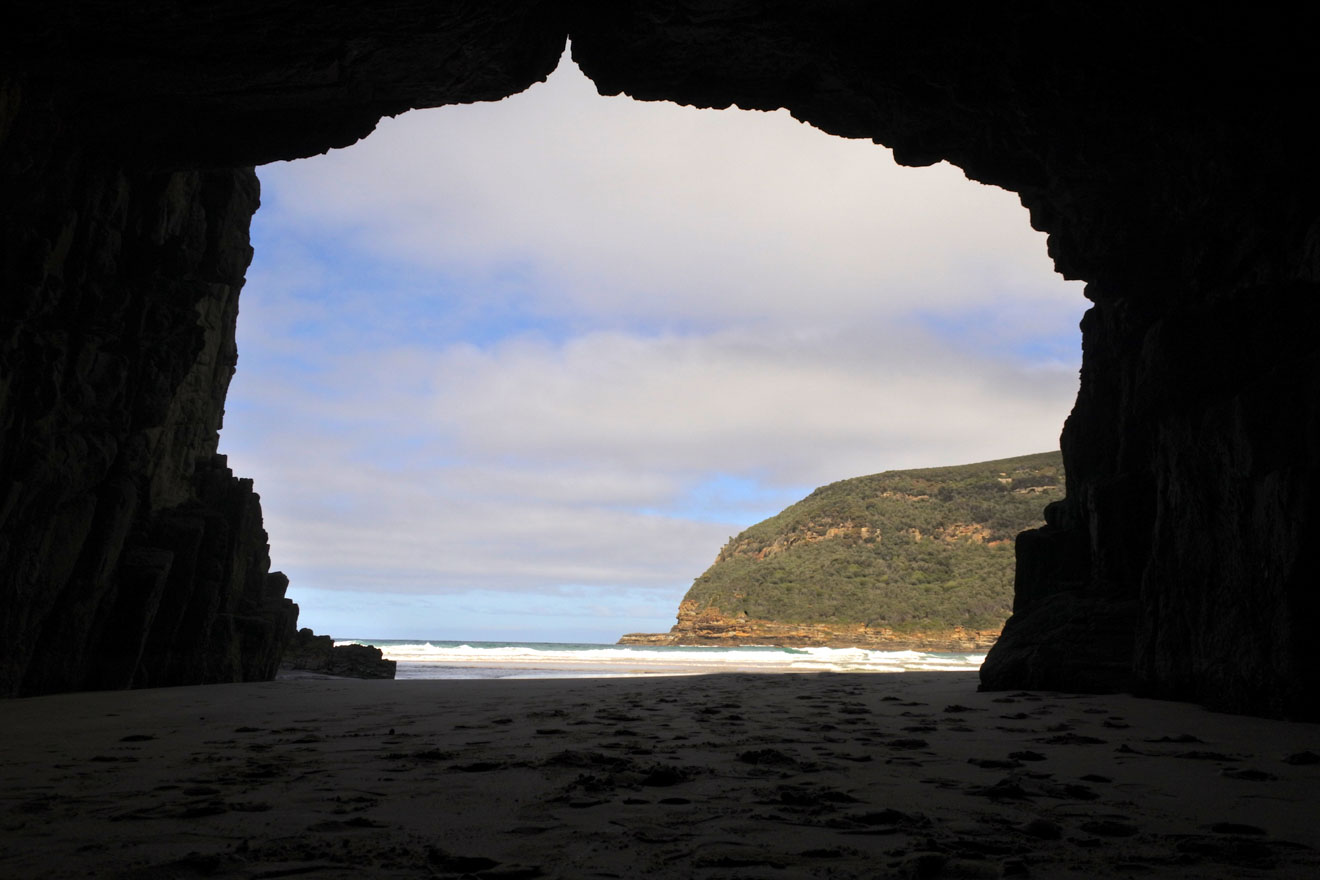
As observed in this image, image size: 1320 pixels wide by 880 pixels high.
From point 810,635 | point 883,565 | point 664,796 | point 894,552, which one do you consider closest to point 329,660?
point 664,796

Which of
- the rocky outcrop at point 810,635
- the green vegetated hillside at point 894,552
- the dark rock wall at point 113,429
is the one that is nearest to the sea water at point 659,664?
the rocky outcrop at point 810,635

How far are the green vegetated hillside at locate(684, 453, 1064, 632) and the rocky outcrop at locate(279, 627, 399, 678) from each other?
3598 cm

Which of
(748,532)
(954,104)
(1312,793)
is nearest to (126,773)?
(1312,793)

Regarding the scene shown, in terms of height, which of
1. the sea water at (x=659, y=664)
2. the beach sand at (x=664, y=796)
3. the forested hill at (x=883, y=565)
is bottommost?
the beach sand at (x=664, y=796)

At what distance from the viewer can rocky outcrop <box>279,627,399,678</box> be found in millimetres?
16562

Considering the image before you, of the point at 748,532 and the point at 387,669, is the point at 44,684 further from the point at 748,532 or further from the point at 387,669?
the point at 748,532

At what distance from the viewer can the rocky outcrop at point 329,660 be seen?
54.3 feet

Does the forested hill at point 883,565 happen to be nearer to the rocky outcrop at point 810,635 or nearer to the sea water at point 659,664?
the rocky outcrop at point 810,635

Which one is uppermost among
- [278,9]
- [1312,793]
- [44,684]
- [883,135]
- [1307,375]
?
[883,135]

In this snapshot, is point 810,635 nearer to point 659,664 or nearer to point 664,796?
point 659,664

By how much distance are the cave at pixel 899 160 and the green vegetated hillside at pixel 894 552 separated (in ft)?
130

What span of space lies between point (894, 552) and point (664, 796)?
56742 millimetres

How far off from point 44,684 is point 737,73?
33.5 feet

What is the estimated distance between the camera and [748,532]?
7394 cm
